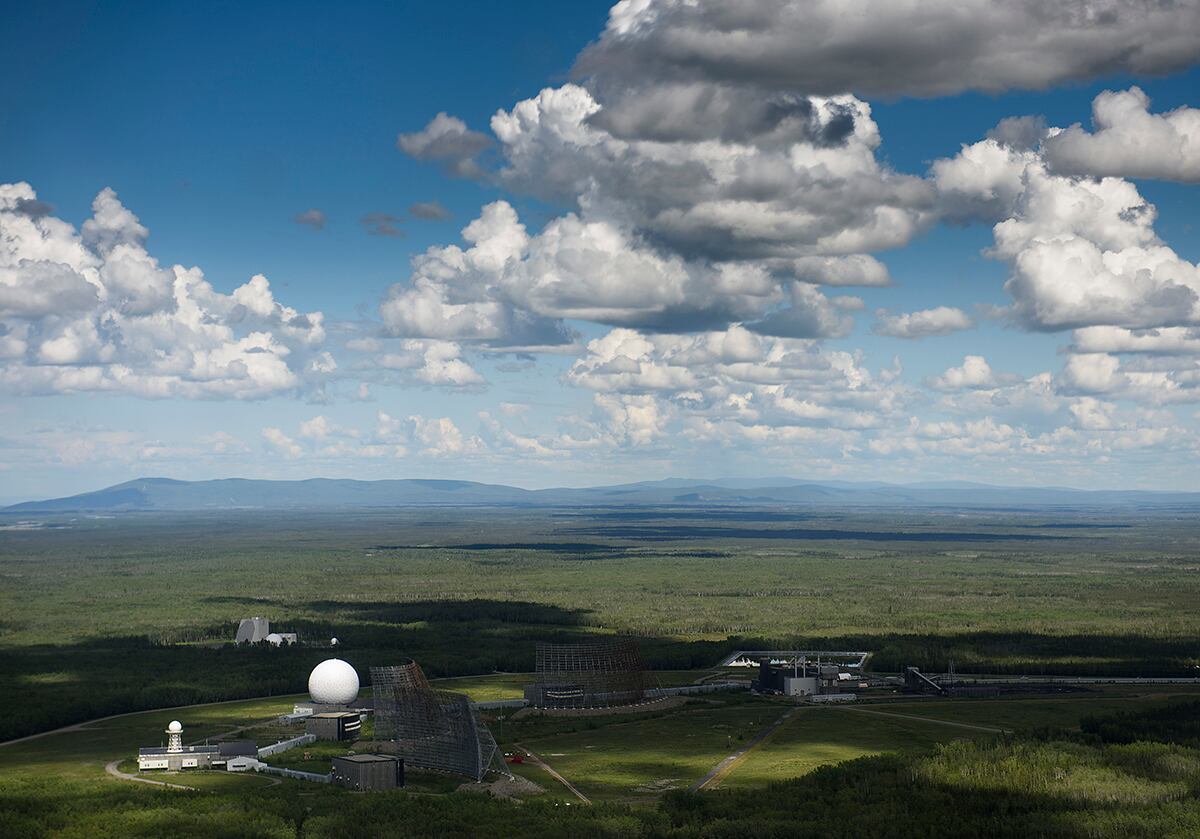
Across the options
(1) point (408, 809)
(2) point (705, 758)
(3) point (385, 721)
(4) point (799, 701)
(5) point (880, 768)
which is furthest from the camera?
(4) point (799, 701)

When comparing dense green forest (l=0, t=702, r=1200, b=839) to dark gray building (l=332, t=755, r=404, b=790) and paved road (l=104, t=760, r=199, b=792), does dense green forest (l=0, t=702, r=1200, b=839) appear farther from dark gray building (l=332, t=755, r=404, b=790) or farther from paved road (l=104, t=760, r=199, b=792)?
paved road (l=104, t=760, r=199, b=792)

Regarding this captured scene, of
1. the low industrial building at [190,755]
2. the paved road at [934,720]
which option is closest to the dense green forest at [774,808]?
the low industrial building at [190,755]

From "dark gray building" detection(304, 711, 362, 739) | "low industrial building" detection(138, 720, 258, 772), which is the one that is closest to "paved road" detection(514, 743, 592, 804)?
"dark gray building" detection(304, 711, 362, 739)

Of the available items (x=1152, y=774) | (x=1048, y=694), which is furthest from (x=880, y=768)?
(x=1048, y=694)

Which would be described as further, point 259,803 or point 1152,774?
point 1152,774

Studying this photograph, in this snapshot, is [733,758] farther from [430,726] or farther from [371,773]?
[371,773]

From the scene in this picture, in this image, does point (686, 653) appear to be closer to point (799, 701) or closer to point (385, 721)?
point (799, 701)
